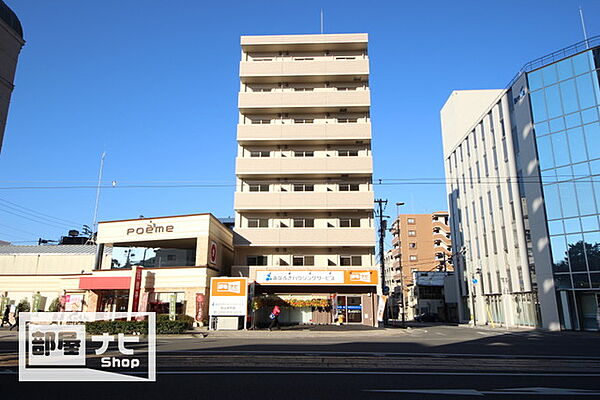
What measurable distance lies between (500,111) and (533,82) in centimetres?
688

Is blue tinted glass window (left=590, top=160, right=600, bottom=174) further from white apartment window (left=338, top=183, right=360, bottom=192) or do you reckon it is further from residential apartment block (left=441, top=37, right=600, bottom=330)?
white apartment window (left=338, top=183, right=360, bottom=192)

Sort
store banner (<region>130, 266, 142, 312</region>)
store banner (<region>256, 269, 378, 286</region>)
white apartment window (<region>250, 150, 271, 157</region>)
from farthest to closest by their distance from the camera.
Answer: white apartment window (<region>250, 150, 271, 157</region>), store banner (<region>256, 269, 378, 286</region>), store banner (<region>130, 266, 142, 312</region>)

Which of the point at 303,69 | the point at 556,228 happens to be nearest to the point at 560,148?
the point at 556,228

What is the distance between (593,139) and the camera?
32750 millimetres

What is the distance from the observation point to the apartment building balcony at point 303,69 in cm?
4359

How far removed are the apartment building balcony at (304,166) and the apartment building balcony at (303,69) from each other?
30.5 ft

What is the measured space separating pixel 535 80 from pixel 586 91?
4448 mm

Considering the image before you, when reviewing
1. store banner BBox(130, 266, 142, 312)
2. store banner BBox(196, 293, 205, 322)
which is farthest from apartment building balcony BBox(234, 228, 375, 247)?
store banner BBox(130, 266, 142, 312)

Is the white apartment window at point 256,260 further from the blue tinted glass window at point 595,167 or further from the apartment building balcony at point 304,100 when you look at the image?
the blue tinted glass window at point 595,167

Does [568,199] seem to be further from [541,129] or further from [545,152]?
[541,129]

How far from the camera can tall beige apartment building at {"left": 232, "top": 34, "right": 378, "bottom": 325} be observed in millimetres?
36344

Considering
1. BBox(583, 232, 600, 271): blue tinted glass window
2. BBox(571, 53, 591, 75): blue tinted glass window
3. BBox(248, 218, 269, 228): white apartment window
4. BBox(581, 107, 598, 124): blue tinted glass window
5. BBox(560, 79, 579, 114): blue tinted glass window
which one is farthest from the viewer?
BBox(248, 218, 269, 228): white apartment window

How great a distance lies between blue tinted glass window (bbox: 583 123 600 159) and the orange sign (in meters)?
28.2

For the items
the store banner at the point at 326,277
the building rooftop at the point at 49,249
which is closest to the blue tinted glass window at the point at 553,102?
the store banner at the point at 326,277
